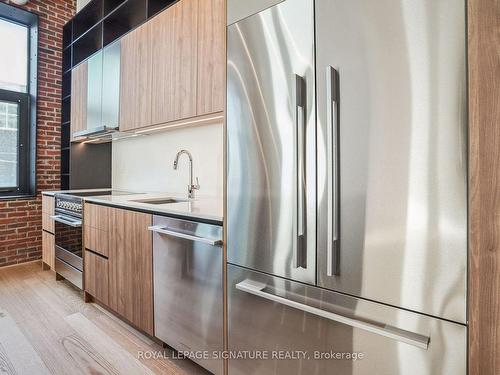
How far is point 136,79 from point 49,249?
207 centimetres

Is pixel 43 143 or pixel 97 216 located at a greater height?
pixel 43 143

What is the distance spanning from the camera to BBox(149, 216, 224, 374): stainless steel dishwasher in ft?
4.78

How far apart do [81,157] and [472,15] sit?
3.81 m

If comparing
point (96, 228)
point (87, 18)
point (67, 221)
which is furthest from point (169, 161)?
point (87, 18)

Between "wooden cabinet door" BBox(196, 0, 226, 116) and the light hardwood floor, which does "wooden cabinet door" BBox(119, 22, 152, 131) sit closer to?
"wooden cabinet door" BBox(196, 0, 226, 116)

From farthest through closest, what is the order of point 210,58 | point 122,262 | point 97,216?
1. point 97,216
2. point 122,262
3. point 210,58

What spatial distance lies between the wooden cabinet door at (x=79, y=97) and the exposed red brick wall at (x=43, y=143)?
1.32 feet

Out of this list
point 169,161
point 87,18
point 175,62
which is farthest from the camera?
point 87,18

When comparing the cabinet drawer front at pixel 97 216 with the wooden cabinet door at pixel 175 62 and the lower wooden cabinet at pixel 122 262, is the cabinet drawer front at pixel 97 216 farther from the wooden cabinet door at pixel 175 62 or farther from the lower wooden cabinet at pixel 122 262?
the wooden cabinet door at pixel 175 62

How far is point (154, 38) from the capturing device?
2.31m

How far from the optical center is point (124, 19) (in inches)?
111

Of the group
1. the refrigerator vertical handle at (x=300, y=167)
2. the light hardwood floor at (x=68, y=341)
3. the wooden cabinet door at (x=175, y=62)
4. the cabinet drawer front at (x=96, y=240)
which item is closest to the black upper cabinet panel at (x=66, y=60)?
the wooden cabinet door at (x=175, y=62)

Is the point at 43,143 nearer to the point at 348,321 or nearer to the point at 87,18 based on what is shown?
the point at 87,18

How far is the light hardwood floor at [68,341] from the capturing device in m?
1.68
